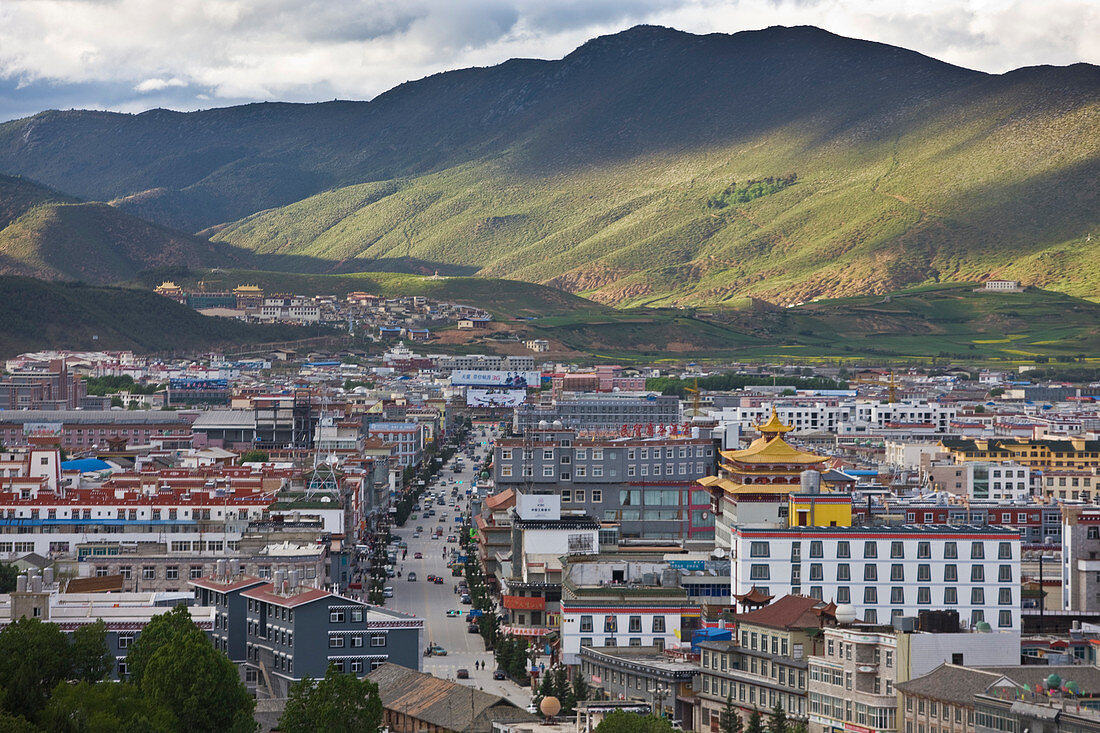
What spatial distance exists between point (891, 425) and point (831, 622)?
393 ft

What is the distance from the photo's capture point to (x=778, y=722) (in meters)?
53.8

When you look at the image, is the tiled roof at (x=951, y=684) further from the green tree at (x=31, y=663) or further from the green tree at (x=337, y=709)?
the green tree at (x=31, y=663)

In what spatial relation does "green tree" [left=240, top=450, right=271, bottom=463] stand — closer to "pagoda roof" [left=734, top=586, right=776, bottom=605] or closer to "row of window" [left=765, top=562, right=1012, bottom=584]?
"row of window" [left=765, top=562, right=1012, bottom=584]

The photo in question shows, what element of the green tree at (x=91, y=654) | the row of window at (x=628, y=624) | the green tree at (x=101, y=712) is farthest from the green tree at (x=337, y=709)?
the row of window at (x=628, y=624)

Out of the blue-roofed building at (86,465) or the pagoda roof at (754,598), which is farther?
the blue-roofed building at (86,465)

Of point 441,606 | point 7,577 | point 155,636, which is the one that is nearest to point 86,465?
point 441,606

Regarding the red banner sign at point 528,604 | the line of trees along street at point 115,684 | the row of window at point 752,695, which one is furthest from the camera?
the red banner sign at point 528,604

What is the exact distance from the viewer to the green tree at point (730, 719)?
55.5 meters

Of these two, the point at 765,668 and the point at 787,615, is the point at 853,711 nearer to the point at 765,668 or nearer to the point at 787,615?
the point at 765,668

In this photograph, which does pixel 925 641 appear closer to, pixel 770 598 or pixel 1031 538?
pixel 770 598

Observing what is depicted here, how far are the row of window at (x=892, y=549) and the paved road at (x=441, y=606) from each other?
9524 millimetres

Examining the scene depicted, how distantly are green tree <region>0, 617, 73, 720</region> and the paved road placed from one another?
15.0 meters

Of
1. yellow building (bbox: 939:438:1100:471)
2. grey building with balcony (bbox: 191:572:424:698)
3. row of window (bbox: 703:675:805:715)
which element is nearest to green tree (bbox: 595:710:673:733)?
row of window (bbox: 703:675:805:715)

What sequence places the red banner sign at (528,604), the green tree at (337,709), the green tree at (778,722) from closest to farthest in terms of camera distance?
the green tree at (337,709), the green tree at (778,722), the red banner sign at (528,604)
